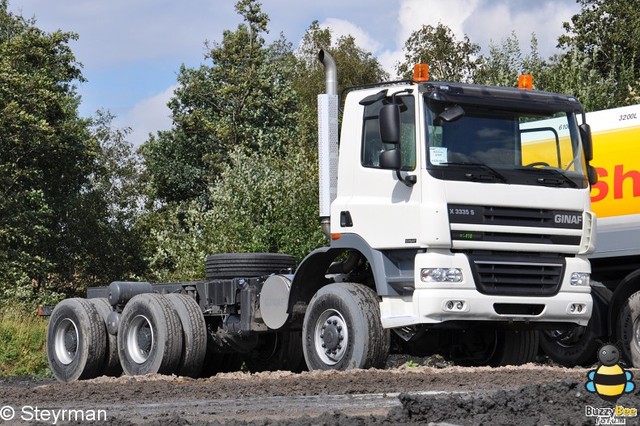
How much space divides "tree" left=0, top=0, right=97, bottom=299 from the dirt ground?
88.8 ft

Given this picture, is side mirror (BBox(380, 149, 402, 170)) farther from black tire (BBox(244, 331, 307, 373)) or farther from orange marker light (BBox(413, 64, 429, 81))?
black tire (BBox(244, 331, 307, 373))

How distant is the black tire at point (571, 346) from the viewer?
51.1 ft

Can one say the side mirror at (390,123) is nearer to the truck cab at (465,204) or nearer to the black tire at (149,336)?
the truck cab at (465,204)

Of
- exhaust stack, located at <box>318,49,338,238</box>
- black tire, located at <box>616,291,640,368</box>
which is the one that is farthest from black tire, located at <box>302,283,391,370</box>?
black tire, located at <box>616,291,640,368</box>

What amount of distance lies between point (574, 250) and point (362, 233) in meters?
2.31

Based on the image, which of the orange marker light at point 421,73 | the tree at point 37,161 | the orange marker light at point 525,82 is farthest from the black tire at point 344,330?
the tree at point 37,161

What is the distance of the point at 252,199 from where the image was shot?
104ft

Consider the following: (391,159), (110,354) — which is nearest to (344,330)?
(391,159)

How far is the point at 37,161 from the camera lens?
1698 inches

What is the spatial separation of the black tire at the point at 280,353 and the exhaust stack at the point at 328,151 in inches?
105

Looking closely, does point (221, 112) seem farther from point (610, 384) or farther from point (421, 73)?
point (610, 384)

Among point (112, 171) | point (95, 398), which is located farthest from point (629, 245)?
point (112, 171)

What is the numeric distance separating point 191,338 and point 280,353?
61.6 inches

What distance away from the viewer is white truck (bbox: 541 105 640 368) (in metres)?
14.6
